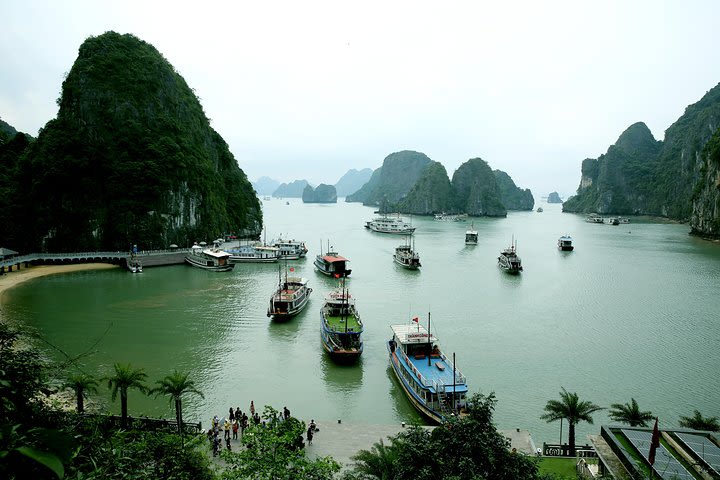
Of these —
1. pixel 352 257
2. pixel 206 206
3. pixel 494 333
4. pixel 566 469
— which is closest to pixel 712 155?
pixel 352 257

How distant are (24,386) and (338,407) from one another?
23.4 meters

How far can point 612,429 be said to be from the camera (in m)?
17.6

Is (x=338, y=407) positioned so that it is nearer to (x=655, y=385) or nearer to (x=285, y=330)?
(x=285, y=330)

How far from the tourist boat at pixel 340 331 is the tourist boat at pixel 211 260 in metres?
39.7

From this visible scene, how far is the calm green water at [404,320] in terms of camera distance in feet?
100

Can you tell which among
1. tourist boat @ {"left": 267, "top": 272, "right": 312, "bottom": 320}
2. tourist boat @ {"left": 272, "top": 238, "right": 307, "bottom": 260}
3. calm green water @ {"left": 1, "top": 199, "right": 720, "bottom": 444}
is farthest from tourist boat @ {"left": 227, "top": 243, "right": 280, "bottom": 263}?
tourist boat @ {"left": 267, "top": 272, "right": 312, "bottom": 320}

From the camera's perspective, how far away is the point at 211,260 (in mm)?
80375

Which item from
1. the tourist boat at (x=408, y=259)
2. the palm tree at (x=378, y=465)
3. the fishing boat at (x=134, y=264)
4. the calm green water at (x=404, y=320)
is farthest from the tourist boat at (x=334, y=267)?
→ the palm tree at (x=378, y=465)

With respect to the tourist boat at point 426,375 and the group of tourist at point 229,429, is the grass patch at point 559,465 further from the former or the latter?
the group of tourist at point 229,429

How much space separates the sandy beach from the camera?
62256 mm

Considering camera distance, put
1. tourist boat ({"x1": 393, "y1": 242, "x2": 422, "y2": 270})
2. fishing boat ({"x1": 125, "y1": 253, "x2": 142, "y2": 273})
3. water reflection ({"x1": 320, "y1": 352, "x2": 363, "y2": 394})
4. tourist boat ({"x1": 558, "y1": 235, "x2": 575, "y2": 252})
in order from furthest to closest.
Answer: tourist boat ({"x1": 558, "y1": 235, "x2": 575, "y2": 252}), tourist boat ({"x1": 393, "y1": 242, "x2": 422, "y2": 270}), fishing boat ({"x1": 125, "y1": 253, "x2": 142, "y2": 273}), water reflection ({"x1": 320, "y1": 352, "x2": 363, "y2": 394})

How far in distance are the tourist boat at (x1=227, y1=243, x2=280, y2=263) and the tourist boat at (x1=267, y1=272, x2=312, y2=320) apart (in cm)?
3357

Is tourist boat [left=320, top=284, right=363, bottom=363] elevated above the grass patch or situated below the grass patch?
above

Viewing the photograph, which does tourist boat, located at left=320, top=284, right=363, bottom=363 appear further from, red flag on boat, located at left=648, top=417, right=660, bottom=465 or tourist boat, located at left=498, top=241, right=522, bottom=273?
tourist boat, located at left=498, top=241, right=522, bottom=273
